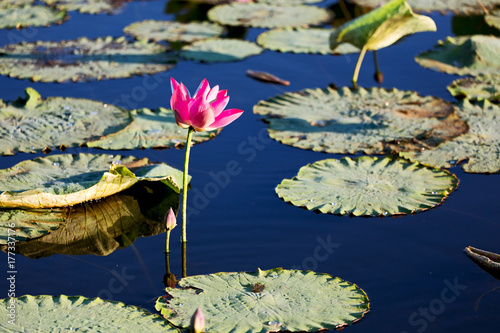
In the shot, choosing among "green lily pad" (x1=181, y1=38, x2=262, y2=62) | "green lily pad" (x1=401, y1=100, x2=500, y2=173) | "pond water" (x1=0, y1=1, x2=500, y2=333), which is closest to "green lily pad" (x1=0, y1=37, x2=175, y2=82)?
"green lily pad" (x1=181, y1=38, x2=262, y2=62)

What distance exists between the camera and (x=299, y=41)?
6.19m

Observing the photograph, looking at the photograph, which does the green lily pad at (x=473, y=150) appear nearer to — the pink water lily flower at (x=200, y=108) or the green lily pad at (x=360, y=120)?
the green lily pad at (x=360, y=120)

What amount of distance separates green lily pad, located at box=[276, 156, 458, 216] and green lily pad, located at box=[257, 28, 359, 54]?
7.47 feet

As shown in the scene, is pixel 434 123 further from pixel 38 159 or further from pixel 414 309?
pixel 38 159

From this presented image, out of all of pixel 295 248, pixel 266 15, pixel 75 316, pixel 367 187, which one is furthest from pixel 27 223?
pixel 266 15

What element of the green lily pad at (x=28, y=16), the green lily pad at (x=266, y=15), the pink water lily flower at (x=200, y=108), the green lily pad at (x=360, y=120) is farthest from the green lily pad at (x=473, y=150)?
the green lily pad at (x=28, y=16)

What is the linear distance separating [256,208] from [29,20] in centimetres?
430

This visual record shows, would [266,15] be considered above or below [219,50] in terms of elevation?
above

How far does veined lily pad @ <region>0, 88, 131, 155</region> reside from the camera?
13.5 ft

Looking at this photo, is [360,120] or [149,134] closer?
[149,134]

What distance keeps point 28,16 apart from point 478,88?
15.1 feet

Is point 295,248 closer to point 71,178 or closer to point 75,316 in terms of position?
point 75,316

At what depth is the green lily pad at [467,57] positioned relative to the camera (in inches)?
217

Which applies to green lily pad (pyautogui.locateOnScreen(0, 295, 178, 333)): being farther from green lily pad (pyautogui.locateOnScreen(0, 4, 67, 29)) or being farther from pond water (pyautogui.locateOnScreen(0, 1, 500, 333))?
green lily pad (pyautogui.locateOnScreen(0, 4, 67, 29))
